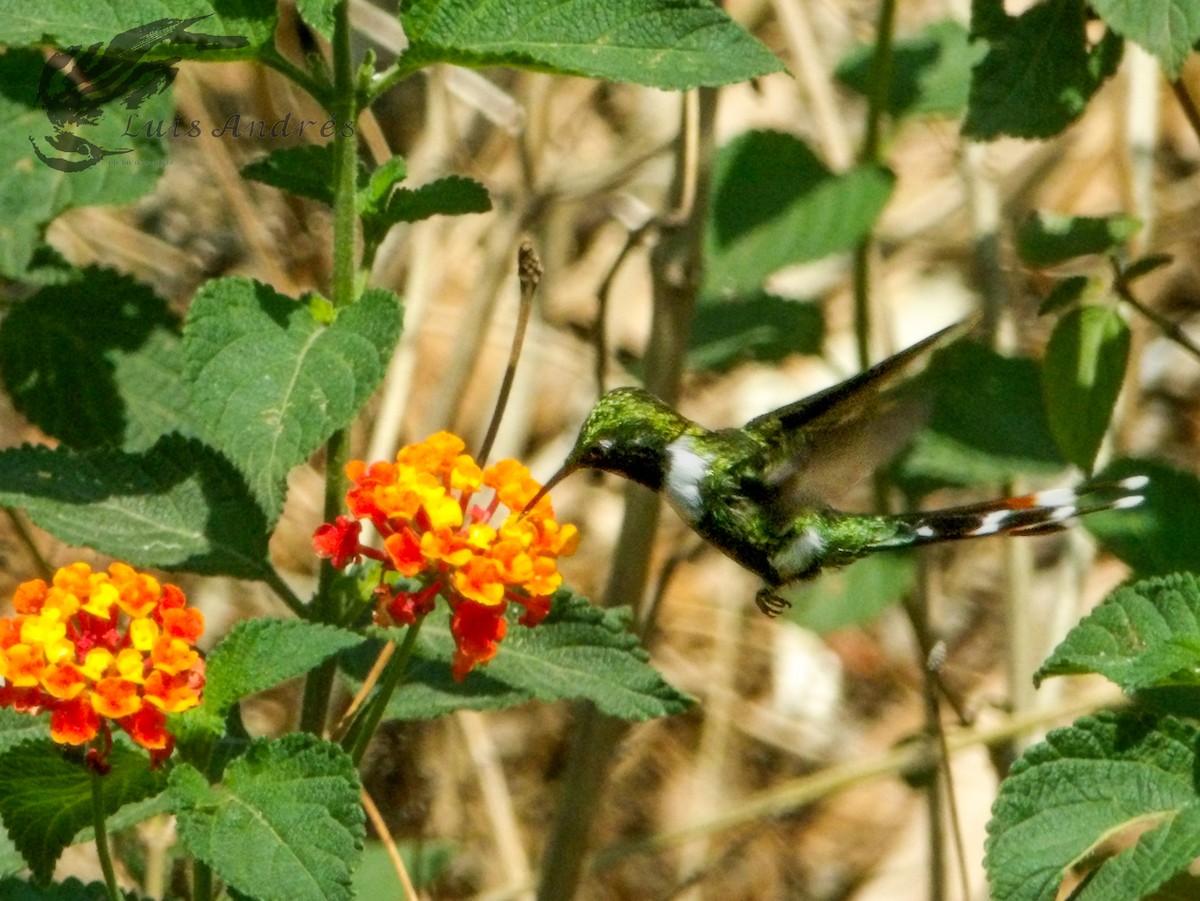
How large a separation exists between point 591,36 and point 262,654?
65 cm

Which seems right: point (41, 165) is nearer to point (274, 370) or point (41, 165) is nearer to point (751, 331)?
point (274, 370)

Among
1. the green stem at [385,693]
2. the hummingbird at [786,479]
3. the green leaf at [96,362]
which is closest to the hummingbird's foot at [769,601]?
the hummingbird at [786,479]

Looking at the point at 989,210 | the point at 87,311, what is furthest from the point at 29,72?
the point at 989,210

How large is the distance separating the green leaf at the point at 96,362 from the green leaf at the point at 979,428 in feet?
3.56

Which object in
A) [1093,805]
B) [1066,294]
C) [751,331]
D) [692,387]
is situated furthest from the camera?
[692,387]

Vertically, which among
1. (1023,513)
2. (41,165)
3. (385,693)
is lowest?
(385,693)

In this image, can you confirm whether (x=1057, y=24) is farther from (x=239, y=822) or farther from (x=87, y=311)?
(x=239, y=822)

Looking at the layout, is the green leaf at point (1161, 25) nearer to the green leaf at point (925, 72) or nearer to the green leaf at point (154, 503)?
the green leaf at point (925, 72)

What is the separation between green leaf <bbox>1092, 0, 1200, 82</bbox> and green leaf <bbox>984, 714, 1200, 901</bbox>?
0.73 metres

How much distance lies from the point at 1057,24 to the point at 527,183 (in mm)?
1199

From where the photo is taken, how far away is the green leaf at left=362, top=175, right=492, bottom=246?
5.09 feet

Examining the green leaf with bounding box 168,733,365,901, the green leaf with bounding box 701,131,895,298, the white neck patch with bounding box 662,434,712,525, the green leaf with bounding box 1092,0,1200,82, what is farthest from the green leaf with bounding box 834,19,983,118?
the green leaf with bounding box 168,733,365,901

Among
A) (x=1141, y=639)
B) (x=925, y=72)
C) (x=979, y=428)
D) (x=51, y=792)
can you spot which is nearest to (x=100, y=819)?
(x=51, y=792)

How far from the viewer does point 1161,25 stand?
1775mm
